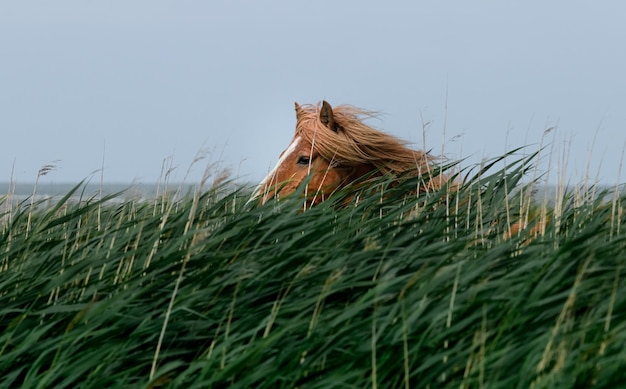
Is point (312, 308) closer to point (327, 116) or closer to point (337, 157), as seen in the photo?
point (337, 157)

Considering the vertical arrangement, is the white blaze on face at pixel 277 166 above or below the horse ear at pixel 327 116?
below

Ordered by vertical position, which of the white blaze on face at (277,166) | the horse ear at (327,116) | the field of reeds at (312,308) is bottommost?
the field of reeds at (312,308)

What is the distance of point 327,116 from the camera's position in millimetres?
5734

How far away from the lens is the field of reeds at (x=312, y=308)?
3.22 meters

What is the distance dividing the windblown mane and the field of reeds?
107cm

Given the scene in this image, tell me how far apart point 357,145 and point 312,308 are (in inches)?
91.2

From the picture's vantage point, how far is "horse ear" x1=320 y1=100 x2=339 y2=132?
5.68 metres

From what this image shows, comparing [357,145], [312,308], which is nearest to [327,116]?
[357,145]

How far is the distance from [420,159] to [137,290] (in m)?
2.55

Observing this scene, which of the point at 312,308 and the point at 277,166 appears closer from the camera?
the point at 312,308

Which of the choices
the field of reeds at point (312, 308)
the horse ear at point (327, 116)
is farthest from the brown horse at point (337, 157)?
the field of reeds at point (312, 308)

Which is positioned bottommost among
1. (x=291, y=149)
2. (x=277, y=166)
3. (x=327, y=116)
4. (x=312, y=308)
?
(x=312, y=308)

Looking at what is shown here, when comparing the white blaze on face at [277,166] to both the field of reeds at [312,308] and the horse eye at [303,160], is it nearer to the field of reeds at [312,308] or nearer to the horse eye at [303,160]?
the horse eye at [303,160]

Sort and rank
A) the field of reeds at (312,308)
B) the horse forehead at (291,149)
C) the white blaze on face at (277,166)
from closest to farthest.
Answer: the field of reeds at (312,308), the white blaze on face at (277,166), the horse forehead at (291,149)
